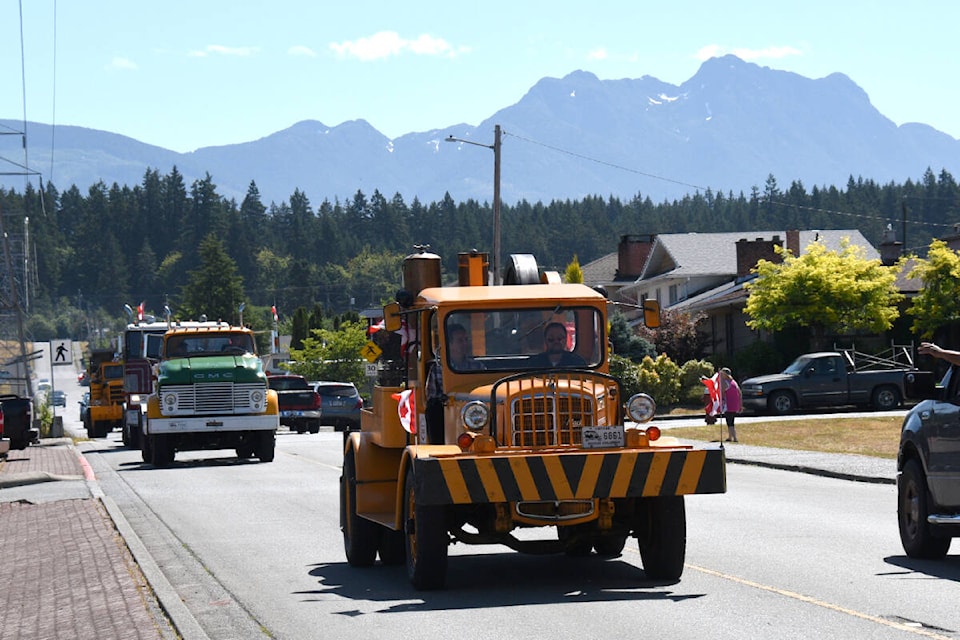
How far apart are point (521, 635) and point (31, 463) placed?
80.8ft

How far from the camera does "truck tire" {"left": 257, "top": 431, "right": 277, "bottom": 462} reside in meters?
30.2

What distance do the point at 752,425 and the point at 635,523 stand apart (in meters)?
27.4

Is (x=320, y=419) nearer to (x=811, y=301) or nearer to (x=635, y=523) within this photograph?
(x=811, y=301)

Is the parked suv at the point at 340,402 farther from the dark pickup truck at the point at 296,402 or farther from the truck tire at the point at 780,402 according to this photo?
Result: the truck tire at the point at 780,402

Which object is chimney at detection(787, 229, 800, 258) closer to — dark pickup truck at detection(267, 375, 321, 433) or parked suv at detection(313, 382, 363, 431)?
parked suv at detection(313, 382, 363, 431)

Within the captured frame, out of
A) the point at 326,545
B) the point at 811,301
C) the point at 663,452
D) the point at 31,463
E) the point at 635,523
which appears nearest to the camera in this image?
the point at 663,452

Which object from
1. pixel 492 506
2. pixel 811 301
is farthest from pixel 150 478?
pixel 811 301

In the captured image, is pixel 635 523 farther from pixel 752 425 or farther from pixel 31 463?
pixel 752 425

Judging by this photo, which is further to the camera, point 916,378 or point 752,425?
point 752,425

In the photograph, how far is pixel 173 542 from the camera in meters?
15.8

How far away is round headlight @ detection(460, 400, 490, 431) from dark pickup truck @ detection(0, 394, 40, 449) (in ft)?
89.7

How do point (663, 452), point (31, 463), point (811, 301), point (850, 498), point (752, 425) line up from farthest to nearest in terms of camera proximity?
point (811, 301) → point (752, 425) → point (31, 463) → point (850, 498) → point (663, 452)

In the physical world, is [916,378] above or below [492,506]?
above

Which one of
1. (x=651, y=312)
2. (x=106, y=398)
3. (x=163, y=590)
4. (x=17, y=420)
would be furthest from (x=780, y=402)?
(x=163, y=590)
